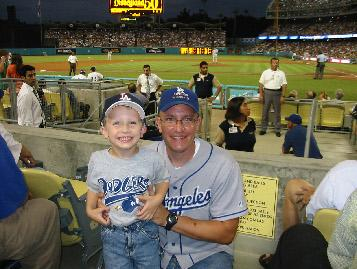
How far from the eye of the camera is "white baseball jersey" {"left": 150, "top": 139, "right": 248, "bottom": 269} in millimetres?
2723

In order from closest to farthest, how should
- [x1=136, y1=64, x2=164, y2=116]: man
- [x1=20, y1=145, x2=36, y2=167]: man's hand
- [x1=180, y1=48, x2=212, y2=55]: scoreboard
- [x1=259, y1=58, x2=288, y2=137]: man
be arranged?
1. [x1=20, y1=145, x2=36, y2=167]: man's hand
2. [x1=259, y1=58, x2=288, y2=137]: man
3. [x1=136, y1=64, x2=164, y2=116]: man
4. [x1=180, y1=48, x2=212, y2=55]: scoreboard

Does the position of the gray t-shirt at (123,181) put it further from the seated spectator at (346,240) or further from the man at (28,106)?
the man at (28,106)

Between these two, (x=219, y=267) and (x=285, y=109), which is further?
(x=285, y=109)

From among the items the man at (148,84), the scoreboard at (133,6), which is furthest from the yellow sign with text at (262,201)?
the scoreboard at (133,6)

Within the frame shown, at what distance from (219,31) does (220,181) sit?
95701mm

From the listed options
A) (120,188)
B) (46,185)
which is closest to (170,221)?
(120,188)

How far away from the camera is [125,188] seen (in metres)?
2.65

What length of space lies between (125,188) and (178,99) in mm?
776

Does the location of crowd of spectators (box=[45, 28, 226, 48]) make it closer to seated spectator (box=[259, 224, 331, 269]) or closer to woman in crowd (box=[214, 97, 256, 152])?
woman in crowd (box=[214, 97, 256, 152])

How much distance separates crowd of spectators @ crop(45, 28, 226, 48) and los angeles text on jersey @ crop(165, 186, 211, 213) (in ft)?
287

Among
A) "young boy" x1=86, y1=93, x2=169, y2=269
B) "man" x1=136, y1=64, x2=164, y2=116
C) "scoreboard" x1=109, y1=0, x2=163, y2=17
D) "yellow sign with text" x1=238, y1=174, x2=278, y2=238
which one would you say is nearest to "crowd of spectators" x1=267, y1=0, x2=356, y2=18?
"scoreboard" x1=109, y1=0, x2=163, y2=17

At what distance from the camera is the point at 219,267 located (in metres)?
2.75

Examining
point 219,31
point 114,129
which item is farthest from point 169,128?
point 219,31

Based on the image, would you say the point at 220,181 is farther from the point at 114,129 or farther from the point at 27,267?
the point at 27,267
